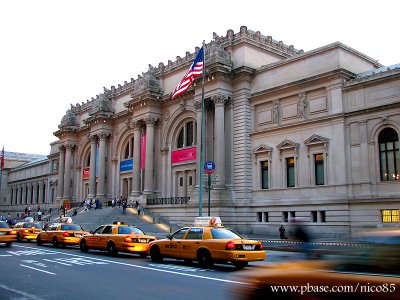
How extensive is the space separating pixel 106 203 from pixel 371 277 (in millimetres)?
52241

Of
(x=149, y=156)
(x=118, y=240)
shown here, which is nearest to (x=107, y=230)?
(x=118, y=240)

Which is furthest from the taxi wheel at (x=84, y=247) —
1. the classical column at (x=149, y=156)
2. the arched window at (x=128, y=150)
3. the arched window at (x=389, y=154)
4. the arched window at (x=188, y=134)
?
the arched window at (x=128, y=150)

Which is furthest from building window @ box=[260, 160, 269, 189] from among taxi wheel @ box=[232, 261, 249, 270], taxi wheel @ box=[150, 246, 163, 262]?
taxi wheel @ box=[232, 261, 249, 270]

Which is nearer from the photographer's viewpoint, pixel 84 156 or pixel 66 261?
pixel 66 261

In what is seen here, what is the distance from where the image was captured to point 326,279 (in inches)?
230

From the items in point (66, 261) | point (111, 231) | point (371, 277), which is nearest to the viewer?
point (371, 277)

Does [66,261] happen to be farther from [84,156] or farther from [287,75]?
[84,156]

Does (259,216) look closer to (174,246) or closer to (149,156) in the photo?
(149,156)

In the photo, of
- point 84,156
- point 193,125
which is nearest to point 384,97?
point 193,125

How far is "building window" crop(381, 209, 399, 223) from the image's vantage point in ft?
94.1

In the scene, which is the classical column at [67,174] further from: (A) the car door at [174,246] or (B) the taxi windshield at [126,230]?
(A) the car door at [174,246]

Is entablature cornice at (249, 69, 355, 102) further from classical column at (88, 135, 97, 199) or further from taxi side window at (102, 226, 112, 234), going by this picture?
classical column at (88, 135, 97, 199)

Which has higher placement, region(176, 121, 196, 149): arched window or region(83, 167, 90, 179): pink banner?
region(176, 121, 196, 149): arched window

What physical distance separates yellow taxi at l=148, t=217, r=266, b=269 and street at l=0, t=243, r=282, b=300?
41 centimetres
